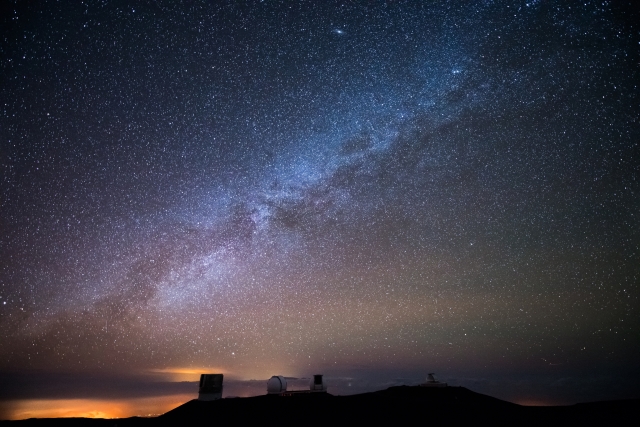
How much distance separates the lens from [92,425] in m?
15.3

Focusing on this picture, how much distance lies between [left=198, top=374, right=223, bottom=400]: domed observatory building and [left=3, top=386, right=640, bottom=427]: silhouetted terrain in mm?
449

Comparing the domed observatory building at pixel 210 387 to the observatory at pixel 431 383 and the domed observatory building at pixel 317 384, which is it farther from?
the observatory at pixel 431 383

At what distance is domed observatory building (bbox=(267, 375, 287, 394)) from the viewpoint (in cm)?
2041

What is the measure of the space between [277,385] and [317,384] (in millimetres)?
2259

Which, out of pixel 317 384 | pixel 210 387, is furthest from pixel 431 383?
pixel 210 387

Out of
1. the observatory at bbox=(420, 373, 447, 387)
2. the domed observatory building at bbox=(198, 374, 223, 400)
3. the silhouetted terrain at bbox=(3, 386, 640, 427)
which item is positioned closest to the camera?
the silhouetted terrain at bbox=(3, 386, 640, 427)

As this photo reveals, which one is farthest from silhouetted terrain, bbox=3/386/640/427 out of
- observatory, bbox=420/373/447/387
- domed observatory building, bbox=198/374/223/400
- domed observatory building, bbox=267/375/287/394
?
observatory, bbox=420/373/447/387

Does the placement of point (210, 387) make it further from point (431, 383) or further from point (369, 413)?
point (431, 383)

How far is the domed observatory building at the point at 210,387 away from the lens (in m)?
17.2

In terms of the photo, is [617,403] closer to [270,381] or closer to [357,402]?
[357,402]

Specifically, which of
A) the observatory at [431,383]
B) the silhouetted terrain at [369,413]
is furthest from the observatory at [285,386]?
the observatory at [431,383]

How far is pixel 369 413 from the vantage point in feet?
48.5

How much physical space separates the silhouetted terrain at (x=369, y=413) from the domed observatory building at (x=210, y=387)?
45 centimetres

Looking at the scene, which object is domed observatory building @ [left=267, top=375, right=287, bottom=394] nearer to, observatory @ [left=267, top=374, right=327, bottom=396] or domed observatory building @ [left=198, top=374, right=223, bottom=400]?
observatory @ [left=267, top=374, right=327, bottom=396]
